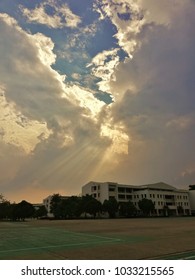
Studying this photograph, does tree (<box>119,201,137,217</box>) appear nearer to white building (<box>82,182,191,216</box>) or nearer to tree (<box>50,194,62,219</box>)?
white building (<box>82,182,191,216</box>)

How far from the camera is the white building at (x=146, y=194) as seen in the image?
100688 millimetres

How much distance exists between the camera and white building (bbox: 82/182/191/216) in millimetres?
100688

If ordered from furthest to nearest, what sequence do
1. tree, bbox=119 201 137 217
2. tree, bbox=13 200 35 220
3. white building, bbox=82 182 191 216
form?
white building, bbox=82 182 191 216 → tree, bbox=119 201 137 217 → tree, bbox=13 200 35 220

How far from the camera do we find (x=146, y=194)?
10388 centimetres

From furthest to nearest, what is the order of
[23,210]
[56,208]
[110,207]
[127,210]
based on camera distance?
[56,208], [127,210], [110,207], [23,210]

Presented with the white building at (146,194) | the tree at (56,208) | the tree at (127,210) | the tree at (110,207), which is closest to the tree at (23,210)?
the tree at (56,208)

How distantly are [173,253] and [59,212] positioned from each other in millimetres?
77348

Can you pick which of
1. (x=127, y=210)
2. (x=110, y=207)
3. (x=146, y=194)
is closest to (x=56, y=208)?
(x=110, y=207)

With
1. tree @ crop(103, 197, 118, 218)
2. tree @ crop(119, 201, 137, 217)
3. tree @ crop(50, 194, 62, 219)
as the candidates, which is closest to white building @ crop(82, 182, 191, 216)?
tree @ crop(119, 201, 137, 217)

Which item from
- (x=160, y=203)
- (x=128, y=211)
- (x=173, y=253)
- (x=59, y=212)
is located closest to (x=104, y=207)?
(x=128, y=211)

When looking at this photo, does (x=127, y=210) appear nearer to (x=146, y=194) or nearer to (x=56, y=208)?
(x=146, y=194)

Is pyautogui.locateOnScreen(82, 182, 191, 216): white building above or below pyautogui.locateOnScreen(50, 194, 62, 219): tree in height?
above

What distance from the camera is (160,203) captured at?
107 meters
